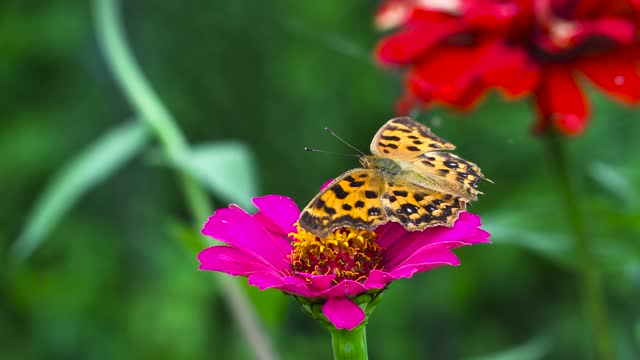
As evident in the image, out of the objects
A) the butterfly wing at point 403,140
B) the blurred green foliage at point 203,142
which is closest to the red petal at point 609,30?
the butterfly wing at point 403,140

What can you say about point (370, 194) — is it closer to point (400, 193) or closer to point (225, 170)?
point (400, 193)

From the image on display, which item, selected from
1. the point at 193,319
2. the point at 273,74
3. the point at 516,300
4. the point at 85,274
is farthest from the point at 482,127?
the point at 85,274

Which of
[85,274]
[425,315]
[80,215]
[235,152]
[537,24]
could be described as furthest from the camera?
[80,215]

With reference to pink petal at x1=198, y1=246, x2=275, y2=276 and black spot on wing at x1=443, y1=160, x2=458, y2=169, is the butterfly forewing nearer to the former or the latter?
black spot on wing at x1=443, y1=160, x2=458, y2=169

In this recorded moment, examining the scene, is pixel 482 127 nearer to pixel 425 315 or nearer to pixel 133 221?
pixel 425 315

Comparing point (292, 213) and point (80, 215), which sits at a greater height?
point (80, 215)

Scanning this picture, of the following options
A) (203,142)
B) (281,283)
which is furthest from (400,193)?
(203,142)

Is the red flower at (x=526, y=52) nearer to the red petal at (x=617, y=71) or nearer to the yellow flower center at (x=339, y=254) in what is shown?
the red petal at (x=617, y=71)
